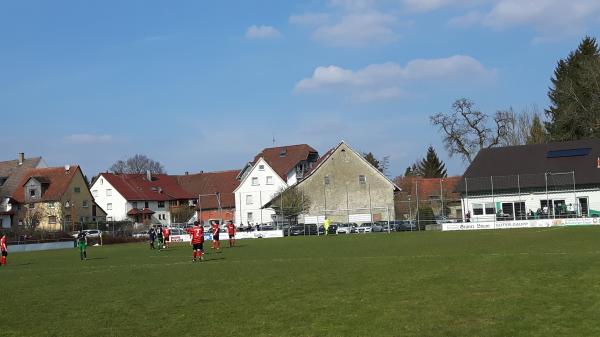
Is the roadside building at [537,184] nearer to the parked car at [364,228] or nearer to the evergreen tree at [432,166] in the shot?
the parked car at [364,228]

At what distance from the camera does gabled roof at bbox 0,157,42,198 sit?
279 feet

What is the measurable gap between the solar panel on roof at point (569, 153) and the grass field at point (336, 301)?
140 feet

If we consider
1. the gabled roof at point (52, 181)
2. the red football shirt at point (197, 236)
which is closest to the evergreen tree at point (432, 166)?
the gabled roof at point (52, 181)

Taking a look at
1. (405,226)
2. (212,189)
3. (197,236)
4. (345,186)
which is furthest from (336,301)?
(212,189)

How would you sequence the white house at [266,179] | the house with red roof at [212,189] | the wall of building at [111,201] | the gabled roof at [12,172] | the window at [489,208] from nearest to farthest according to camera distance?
1. the window at [489,208]
2. the white house at [266,179]
3. the gabled roof at [12,172]
4. the house with red roof at [212,189]
5. the wall of building at [111,201]

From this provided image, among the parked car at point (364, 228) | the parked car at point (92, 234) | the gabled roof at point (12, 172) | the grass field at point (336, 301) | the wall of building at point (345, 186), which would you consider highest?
the gabled roof at point (12, 172)

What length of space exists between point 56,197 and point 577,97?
61675 mm

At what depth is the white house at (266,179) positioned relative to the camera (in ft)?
271

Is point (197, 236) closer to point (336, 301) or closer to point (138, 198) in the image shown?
point (336, 301)

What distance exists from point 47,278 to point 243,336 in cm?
1543

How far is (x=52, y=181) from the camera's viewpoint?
274ft

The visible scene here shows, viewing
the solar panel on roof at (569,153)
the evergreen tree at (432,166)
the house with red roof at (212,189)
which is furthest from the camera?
the evergreen tree at (432,166)

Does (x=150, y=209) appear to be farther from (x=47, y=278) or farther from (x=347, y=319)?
(x=347, y=319)

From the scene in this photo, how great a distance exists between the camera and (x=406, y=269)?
19.7 metres
